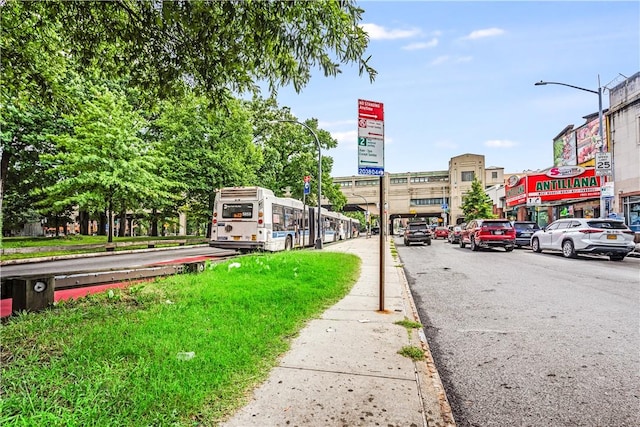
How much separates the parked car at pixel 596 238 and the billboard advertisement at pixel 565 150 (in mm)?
26387

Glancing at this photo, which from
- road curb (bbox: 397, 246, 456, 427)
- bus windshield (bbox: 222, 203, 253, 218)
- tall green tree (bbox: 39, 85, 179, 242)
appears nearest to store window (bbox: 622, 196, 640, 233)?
bus windshield (bbox: 222, 203, 253, 218)

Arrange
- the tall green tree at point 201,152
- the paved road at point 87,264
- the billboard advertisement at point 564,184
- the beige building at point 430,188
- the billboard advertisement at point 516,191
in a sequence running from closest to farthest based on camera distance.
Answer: the paved road at point 87,264
the tall green tree at point 201,152
the billboard advertisement at point 564,184
the billboard advertisement at point 516,191
the beige building at point 430,188

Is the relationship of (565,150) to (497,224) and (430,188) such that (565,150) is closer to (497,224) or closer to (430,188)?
(497,224)

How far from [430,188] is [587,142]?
56431 mm

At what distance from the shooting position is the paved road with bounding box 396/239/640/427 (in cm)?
309

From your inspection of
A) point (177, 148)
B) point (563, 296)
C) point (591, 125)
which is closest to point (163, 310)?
point (563, 296)

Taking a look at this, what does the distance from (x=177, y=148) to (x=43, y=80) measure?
19541 mm

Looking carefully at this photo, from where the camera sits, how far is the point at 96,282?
579cm

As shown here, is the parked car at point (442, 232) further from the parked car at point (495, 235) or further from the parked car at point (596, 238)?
the parked car at point (596, 238)

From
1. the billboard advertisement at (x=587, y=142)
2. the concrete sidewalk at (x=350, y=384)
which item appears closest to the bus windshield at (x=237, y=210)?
the concrete sidewalk at (x=350, y=384)

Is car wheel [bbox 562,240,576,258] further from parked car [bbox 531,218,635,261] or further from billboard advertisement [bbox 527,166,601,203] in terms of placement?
billboard advertisement [bbox 527,166,601,203]

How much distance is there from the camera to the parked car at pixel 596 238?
15.4 m

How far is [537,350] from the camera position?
4.52 meters

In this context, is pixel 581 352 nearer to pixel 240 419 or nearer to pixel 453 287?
pixel 240 419
